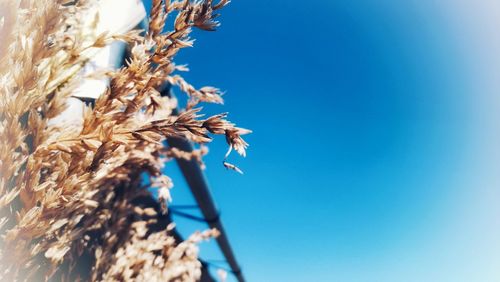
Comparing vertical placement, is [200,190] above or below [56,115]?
above

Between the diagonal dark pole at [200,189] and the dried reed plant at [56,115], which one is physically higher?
the diagonal dark pole at [200,189]

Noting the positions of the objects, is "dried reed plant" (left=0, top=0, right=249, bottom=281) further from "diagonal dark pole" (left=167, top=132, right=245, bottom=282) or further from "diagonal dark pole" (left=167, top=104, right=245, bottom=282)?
"diagonal dark pole" (left=167, top=132, right=245, bottom=282)

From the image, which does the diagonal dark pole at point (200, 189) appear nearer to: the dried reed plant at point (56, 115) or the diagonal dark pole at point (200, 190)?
the diagonal dark pole at point (200, 190)

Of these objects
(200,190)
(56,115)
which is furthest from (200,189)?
(56,115)

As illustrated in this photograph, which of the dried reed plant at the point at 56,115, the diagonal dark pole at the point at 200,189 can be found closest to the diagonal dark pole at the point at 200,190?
the diagonal dark pole at the point at 200,189

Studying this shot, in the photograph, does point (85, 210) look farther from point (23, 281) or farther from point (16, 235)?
point (16, 235)

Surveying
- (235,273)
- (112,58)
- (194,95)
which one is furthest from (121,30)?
(235,273)

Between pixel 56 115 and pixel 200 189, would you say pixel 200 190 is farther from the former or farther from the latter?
pixel 56 115

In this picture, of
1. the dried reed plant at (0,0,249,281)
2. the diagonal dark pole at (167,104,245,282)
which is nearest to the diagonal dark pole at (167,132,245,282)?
the diagonal dark pole at (167,104,245,282)
